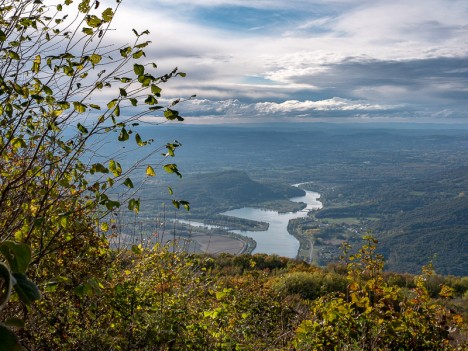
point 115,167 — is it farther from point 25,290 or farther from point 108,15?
point 25,290

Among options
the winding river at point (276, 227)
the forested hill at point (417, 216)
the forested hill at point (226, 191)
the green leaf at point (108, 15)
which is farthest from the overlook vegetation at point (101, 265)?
the forested hill at point (226, 191)

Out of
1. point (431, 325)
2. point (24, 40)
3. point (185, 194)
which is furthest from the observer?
point (185, 194)

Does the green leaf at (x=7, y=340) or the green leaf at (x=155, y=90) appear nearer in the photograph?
the green leaf at (x=7, y=340)

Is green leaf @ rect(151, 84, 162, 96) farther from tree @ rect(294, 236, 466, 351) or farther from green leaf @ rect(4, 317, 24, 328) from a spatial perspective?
tree @ rect(294, 236, 466, 351)

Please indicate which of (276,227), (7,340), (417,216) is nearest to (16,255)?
(7,340)

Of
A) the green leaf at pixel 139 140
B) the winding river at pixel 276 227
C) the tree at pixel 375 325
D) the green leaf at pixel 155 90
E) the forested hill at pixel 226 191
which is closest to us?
the green leaf at pixel 155 90

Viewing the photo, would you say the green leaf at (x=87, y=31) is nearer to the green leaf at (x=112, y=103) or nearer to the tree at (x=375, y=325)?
the green leaf at (x=112, y=103)

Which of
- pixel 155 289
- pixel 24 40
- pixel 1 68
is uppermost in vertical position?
pixel 24 40

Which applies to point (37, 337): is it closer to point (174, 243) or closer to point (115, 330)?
point (115, 330)

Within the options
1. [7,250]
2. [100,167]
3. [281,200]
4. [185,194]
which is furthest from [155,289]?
[281,200]
